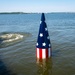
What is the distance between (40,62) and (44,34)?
199 centimetres

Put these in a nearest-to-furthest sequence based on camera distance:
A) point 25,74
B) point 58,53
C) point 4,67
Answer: point 25,74
point 4,67
point 58,53

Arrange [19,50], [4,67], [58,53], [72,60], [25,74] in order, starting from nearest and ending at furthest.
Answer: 1. [25,74]
2. [4,67]
3. [72,60]
4. [58,53]
5. [19,50]

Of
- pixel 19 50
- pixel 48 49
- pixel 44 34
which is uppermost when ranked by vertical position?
pixel 44 34

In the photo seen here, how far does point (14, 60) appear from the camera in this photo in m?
13.4

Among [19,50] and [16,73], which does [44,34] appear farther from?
[19,50]

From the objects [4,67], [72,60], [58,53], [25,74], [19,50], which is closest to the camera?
[25,74]

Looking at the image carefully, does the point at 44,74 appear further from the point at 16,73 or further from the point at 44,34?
the point at 44,34

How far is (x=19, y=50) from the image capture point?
1656 centimetres

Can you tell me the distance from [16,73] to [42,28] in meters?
3.41

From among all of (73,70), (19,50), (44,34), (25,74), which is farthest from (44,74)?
(19,50)

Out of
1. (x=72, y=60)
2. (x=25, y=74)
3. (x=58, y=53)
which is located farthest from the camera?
(x=58, y=53)

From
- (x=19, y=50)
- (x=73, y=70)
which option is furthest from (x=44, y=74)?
(x=19, y=50)

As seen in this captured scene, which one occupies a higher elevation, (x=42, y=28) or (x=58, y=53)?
(x=42, y=28)

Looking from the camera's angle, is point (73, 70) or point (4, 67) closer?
point (73, 70)
